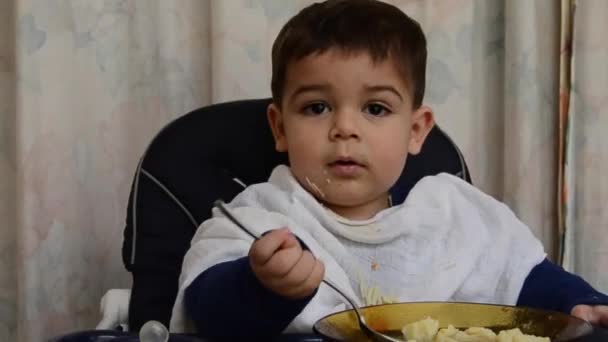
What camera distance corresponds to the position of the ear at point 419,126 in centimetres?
135

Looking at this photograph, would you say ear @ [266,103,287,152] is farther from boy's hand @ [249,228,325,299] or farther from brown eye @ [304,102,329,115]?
boy's hand @ [249,228,325,299]

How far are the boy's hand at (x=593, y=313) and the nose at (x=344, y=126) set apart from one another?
Answer: 356 mm

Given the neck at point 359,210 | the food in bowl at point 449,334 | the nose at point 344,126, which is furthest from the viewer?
the neck at point 359,210

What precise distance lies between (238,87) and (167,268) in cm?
44

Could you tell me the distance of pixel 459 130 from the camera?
1.66 meters

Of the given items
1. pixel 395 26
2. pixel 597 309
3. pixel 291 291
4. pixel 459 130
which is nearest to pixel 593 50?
pixel 459 130

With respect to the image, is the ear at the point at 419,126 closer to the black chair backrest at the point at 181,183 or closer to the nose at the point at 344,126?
the black chair backrest at the point at 181,183

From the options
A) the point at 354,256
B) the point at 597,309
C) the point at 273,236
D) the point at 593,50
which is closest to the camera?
the point at 273,236

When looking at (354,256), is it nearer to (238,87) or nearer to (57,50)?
(238,87)

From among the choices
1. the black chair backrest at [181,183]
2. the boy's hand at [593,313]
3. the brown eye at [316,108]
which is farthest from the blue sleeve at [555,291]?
the brown eye at [316,108]

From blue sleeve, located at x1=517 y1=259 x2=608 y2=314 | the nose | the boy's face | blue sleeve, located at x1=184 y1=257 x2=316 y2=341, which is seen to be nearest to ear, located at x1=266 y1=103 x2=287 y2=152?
the boy's face

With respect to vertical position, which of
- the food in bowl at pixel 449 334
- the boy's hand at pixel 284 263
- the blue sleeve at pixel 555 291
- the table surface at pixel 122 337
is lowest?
the blue sleeve at pixel 555 291

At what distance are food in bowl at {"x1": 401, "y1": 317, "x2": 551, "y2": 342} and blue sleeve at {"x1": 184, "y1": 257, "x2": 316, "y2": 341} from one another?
0.12 metres

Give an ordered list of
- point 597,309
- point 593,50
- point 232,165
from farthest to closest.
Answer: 1. point 593,50
2. point 232,165
3. point 597,309
